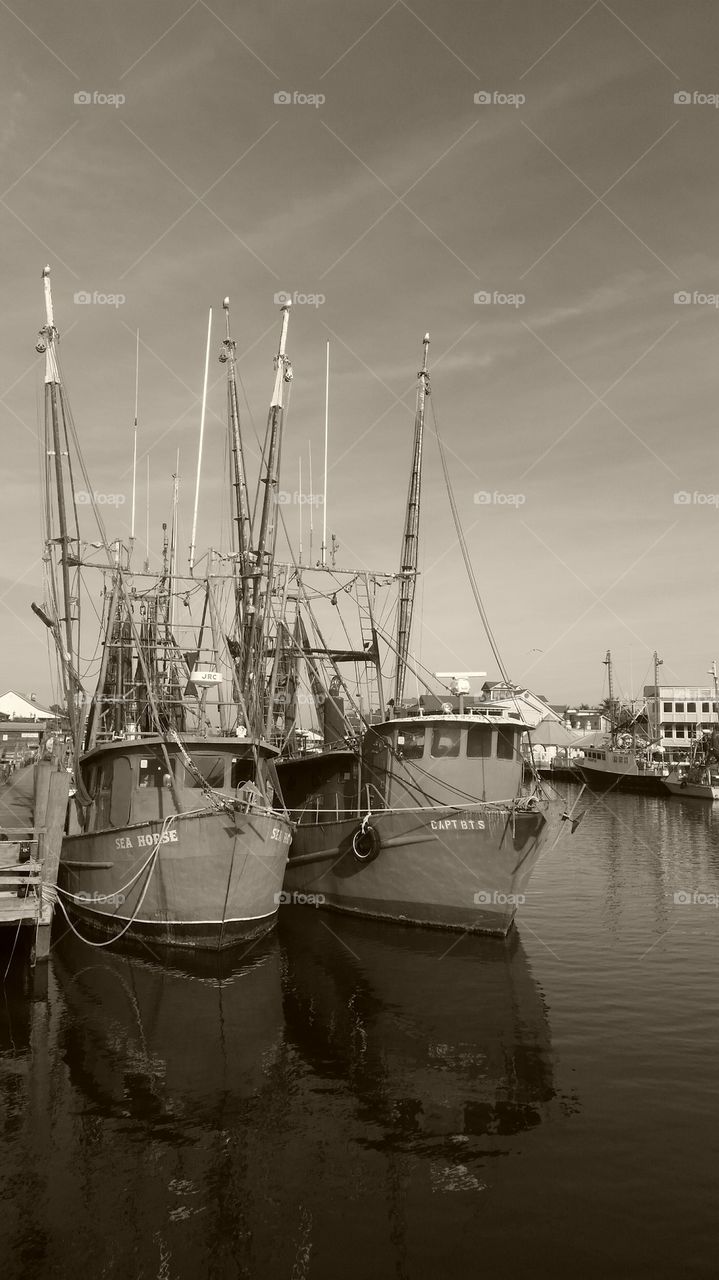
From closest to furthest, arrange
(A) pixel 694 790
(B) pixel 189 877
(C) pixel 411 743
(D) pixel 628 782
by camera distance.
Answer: (B) pixel 189 877 < (C) pixel 411 743 < (A) pixel 694 790 < (D) pixel 628 782

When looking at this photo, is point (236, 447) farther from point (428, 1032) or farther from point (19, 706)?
point (19, 706)

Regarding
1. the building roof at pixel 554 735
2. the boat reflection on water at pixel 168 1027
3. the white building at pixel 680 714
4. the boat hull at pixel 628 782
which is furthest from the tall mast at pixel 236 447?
the building roof at pixel 554 735

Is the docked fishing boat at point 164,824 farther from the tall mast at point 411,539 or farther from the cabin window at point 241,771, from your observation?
the tall mast at point 411,539

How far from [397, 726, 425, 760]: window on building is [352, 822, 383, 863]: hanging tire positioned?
2617 millimetres

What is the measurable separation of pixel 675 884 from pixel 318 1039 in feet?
72.0

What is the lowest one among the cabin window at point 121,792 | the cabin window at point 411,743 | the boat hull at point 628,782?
the boat hull at point 628,782

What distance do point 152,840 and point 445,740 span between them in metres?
9.57

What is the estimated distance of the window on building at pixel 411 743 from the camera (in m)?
25.2

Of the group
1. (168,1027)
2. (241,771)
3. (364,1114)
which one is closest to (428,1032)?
(364,1114)

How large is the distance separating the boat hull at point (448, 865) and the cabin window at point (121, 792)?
7215 mm

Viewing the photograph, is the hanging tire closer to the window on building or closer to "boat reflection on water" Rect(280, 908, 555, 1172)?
"boat reflection on water" Rect(280, 908, 555, 1172)

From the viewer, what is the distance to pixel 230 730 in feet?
94.0

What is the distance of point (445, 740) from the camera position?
25.1 metres

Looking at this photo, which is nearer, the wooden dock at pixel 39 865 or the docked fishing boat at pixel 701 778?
the wooden dock at pixel 39 865
